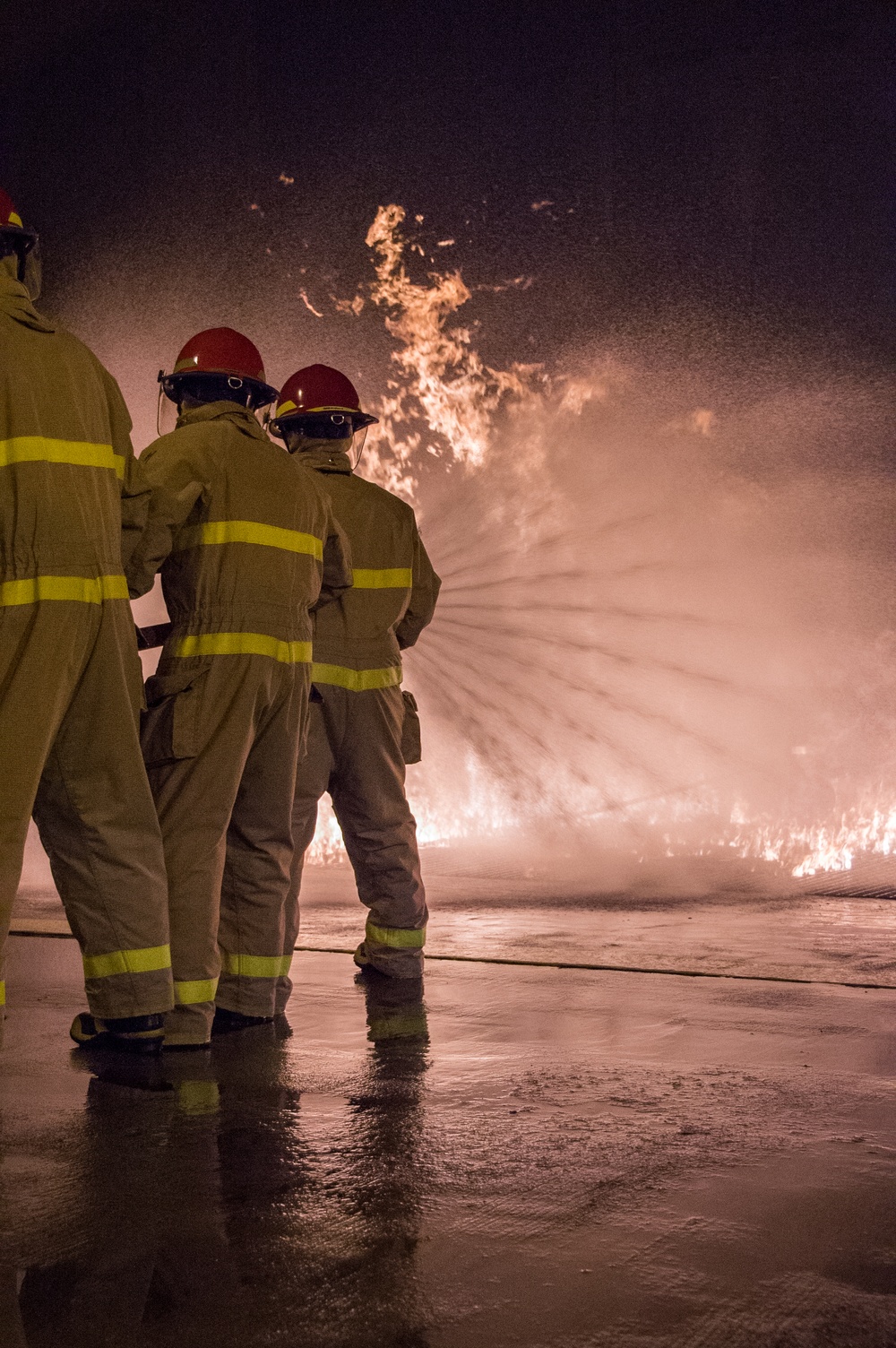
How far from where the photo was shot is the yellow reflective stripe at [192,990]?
2918mm

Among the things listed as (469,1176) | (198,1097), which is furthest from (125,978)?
(469,1176)

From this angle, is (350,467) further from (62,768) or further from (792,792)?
(792,792)

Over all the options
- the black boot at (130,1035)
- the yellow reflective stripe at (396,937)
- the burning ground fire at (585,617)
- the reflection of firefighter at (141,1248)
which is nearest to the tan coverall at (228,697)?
the black boot at (130,1035)

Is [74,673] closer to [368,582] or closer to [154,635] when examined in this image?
[154,635]

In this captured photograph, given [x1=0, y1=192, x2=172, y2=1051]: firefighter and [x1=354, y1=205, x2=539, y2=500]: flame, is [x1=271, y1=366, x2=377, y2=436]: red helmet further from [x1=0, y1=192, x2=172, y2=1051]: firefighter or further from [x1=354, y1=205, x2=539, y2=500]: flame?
[x1=354, y1=205, x2=539, y2=500]: flame

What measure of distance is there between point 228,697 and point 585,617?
16.6 feet

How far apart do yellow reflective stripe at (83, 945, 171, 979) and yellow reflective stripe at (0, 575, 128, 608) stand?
752 mm

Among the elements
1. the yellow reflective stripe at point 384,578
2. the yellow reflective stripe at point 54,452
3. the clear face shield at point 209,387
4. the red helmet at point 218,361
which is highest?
the red helmet at point 218,361

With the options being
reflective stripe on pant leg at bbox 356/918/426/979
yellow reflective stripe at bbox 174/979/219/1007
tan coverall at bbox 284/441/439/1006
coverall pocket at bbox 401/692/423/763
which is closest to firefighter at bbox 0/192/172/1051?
yellow reflective stripe at bbox 174/979/219/1007

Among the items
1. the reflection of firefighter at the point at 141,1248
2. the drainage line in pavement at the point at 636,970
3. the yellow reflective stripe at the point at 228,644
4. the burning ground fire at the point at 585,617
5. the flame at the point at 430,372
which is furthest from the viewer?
the flame at the point at 430,372

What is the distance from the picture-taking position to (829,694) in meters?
7.41

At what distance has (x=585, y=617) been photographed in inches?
310

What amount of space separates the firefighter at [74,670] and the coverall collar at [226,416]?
455 mm

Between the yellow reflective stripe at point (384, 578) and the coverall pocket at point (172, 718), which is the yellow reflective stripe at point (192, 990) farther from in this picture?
the yellow reflective stripe at point (384, 578)
